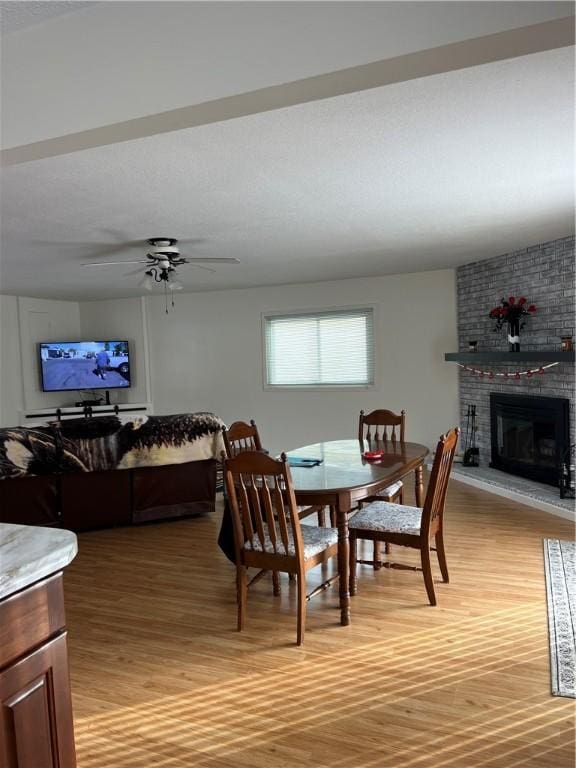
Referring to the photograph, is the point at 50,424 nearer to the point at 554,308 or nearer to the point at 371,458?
the point at 371,458

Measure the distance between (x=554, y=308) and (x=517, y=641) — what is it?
343 cm

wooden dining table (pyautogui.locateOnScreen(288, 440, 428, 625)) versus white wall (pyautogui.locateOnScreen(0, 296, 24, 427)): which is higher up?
white wall (pyautogui.locateOnScreen(0, 296, 24, 427))

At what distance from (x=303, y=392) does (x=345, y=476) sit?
175 inches

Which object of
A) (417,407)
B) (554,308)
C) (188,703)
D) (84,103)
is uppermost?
(84,103)

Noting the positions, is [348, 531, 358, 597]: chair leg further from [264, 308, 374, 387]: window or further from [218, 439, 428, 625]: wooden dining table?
[264, 308, 374, 387]: window

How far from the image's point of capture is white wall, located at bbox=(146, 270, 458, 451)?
22.5 ft

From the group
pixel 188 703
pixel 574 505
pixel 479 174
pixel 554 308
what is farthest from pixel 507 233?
pixel 188 703

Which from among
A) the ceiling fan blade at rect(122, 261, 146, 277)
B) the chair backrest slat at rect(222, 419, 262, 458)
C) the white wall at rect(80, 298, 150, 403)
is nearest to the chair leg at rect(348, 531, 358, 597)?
the chair backrest slat at rect(222, 419, 262, 458)

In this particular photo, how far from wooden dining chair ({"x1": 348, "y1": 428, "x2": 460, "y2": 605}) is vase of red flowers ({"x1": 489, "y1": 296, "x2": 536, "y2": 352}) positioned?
274 cm

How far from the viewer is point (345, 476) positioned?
321cm

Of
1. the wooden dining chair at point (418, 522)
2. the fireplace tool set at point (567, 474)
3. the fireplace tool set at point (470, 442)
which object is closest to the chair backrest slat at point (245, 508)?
the wooden dining chair at point (418, 522)

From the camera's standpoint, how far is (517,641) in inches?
109

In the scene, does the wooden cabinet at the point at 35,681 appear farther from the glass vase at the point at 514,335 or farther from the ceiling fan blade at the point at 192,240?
the glass vase at the point at 514,335

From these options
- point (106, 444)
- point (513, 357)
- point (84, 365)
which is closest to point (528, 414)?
point (513, 357)
